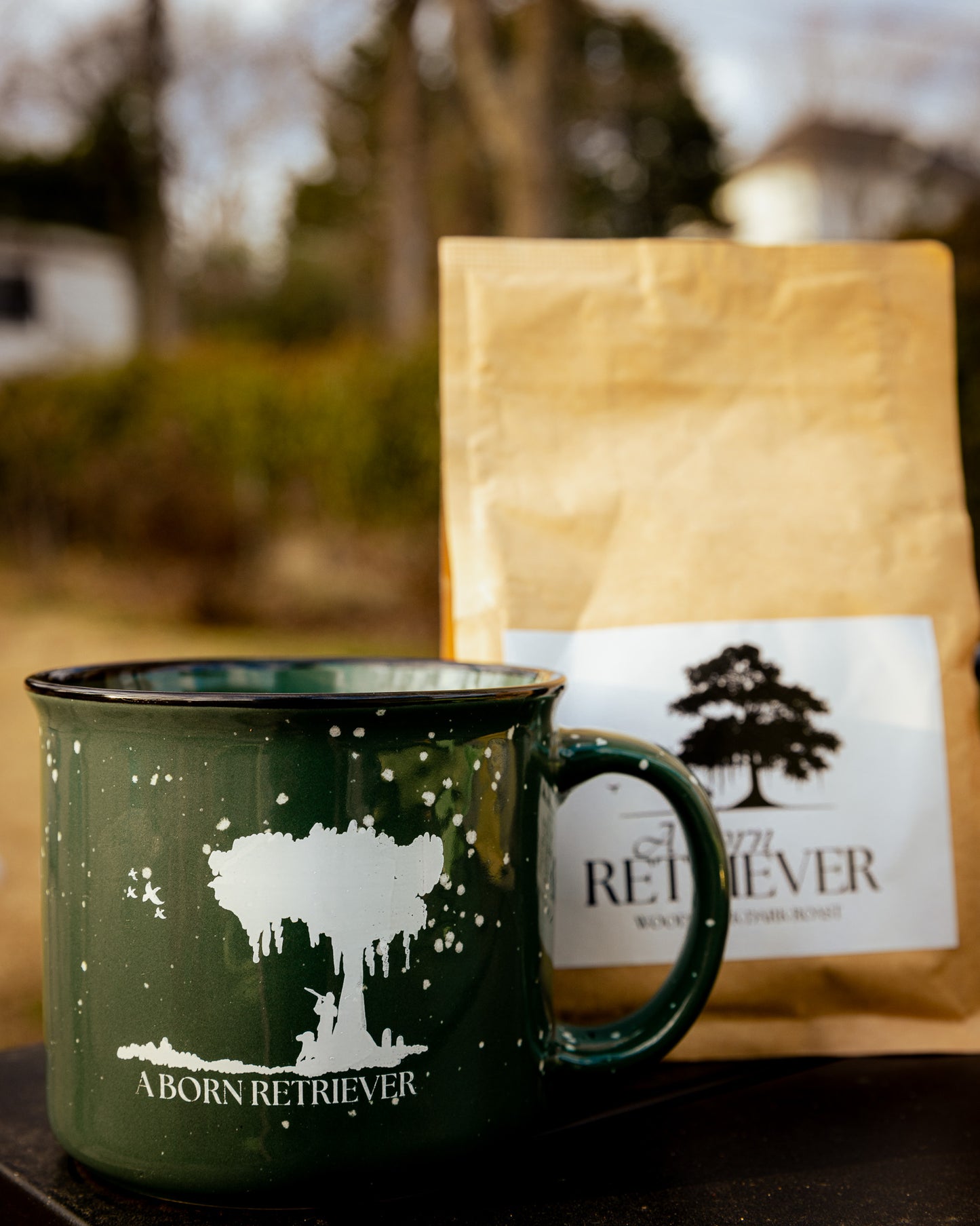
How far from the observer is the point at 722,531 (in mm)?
675

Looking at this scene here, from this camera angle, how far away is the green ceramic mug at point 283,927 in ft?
1.48

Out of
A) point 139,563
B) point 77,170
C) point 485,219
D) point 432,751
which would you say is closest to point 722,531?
point 432,751

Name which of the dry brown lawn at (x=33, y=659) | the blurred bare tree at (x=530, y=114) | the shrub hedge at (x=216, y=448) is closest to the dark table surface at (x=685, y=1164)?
the dry brown lawn at (x=33, y=659)

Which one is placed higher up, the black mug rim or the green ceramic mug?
the black mug rim

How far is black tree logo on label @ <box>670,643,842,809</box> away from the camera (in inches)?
25.9

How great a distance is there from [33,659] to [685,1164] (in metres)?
5.46

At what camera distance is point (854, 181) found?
9547 mm

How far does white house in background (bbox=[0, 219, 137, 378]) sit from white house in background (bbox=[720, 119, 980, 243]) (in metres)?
9.84

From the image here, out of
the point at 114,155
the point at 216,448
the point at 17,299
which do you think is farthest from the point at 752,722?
the point at 17,299

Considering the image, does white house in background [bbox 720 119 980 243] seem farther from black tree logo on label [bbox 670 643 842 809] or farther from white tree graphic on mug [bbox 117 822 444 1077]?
white tree graphic on mug [bbox 117 822 444 1077]

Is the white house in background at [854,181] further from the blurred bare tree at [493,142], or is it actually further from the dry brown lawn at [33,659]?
the dry brown lawn at [33,659]

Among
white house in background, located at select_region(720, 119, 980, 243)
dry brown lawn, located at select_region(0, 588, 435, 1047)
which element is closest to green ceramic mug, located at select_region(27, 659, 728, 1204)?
dry brown lawn, located at select_region(0, 588, 435, 1047)

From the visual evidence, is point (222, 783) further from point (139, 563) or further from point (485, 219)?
point (485, 219)

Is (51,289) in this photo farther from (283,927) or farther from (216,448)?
(283,927)
